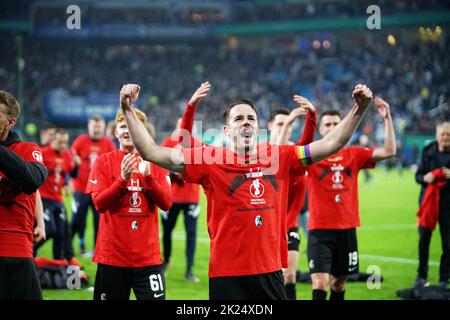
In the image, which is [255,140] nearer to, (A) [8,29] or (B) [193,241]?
(B) [193,241]

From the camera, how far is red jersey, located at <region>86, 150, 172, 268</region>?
229 inches

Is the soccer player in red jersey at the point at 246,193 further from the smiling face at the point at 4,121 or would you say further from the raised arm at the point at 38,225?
the raised arm at the point at 38,225

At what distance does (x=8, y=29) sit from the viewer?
156 feet

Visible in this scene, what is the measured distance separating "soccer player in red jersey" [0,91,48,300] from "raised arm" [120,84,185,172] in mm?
780

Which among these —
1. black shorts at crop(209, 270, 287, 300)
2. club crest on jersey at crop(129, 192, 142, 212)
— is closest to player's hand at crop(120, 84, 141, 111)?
black shorts at crop(209, 270, 287, 300)

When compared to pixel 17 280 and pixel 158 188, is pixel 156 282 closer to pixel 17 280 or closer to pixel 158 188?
pixel 158 188

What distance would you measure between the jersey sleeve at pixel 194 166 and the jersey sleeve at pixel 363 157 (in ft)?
→ 11.2

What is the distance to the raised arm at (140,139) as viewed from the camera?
445cm

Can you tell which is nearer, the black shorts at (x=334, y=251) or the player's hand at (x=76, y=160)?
the black shorts at (x=334, y=251)

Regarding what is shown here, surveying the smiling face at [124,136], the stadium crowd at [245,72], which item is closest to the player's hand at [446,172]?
the smiling face at [124,136]

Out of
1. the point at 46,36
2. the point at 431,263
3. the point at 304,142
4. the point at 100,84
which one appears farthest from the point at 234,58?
the point at 304,142

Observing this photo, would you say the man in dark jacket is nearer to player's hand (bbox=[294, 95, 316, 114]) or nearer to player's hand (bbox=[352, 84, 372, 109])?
player's hand (bbox=[294, 95, 316, 114])

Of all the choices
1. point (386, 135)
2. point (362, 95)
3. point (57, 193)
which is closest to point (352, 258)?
point (386, 135)

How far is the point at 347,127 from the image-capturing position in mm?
4766
